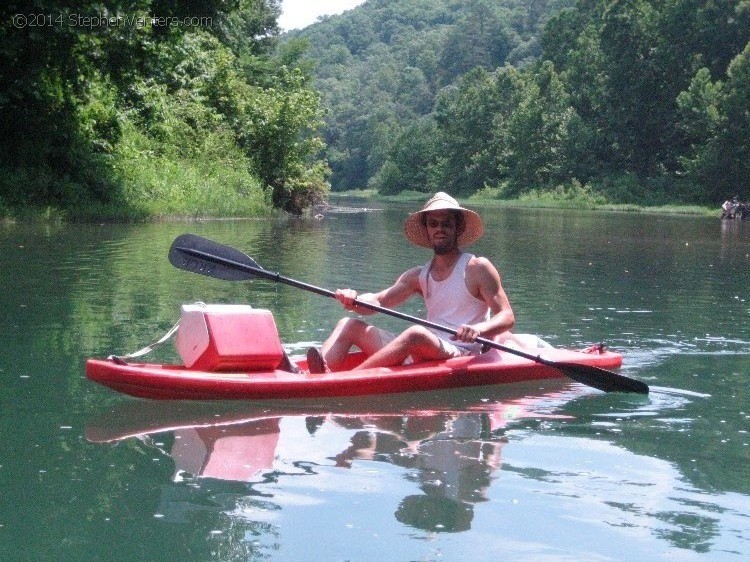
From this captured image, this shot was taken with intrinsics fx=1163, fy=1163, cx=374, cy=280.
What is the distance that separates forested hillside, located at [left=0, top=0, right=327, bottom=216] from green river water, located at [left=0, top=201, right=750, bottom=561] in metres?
8.71

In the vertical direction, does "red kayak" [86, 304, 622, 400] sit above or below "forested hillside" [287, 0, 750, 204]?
below

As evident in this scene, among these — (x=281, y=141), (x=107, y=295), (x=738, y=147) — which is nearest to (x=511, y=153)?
(x=738, y=147)

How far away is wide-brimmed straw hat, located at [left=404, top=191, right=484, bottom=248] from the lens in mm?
7016

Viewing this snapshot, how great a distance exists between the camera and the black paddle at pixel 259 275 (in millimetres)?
7086

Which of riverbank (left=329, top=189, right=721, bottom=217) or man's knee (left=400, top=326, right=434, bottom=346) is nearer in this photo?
man's knee (left=400, top=326, right=434, bottom=346)

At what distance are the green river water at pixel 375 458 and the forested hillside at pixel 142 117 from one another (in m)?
8.71

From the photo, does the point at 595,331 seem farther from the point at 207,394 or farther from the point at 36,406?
the point at 36,406

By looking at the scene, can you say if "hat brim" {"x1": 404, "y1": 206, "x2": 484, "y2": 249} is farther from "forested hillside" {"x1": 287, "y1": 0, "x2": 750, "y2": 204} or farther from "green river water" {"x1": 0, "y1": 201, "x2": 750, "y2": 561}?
"forested hillside" {"x1": 287, "y1": 0, "x2": 750, "y2": 204}

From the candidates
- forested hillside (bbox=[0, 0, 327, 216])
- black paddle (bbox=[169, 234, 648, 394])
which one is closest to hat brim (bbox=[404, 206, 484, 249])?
black paddle (bbox=[169, 234, 648, 394])

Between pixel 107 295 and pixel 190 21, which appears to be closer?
pixel 107 295

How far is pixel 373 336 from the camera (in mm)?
7246

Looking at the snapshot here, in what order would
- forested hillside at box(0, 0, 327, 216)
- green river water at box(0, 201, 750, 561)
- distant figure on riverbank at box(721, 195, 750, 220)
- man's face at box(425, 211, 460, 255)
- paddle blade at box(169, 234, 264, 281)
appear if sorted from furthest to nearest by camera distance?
distant figure on riverbank at box(721, 195, 750, 220)
forested hillside at box(0, 0, 327, 216)
paddle blade at box(169, 234, 264, 281)
man's face at box(425, 211, 460, 255)
green river water at box(0, 201, 750, 561)

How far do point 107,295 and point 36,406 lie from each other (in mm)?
5059

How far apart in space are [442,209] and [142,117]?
2037cm
